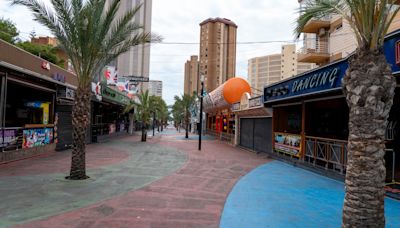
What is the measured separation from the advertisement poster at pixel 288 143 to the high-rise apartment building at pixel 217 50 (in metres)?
54.7

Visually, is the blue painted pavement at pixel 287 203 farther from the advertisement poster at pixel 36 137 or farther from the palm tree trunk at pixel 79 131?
the advertisement poster at pixel 36 137

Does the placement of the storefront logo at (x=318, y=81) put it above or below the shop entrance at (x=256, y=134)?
above

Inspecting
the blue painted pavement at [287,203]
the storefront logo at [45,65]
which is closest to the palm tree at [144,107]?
the storefront logo at [45,65]

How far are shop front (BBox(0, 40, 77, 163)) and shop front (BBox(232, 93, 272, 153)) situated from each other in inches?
471

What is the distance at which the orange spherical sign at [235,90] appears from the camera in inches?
1010

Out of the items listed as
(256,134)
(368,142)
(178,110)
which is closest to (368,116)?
(368,142)

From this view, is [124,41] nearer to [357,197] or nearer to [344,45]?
[357,197]

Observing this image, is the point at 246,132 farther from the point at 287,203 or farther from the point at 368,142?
the point at 368,142

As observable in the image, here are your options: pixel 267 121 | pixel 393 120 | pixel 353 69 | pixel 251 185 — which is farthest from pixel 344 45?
pixel 353 69

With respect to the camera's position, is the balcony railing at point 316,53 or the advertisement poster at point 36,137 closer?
the advertisement poster at point 36,137

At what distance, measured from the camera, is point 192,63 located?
69.2 m

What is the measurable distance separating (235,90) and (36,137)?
16.7 meters

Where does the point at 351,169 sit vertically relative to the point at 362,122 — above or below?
below

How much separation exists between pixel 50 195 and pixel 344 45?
22.7 meters
